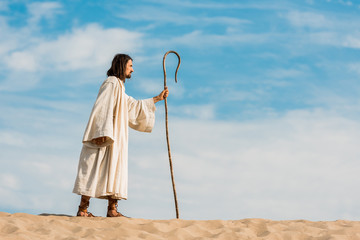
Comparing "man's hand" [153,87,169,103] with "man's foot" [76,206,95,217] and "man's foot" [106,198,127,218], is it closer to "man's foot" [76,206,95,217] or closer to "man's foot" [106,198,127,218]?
"man's foot" [106,198,127,218]

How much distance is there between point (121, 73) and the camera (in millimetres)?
6984

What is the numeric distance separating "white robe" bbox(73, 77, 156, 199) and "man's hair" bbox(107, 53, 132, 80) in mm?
112

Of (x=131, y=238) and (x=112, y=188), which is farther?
(x=112, y=188)

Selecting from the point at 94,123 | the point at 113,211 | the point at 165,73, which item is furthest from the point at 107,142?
the point at 165,73

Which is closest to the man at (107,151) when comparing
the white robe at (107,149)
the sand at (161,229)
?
the white robe at (107,149)

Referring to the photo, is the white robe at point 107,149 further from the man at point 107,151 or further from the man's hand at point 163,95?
the man's hand at point 163,95

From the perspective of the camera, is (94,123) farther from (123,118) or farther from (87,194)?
(87,194)

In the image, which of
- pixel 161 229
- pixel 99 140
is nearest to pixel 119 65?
pixel 99 140

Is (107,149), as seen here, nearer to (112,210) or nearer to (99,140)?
(99,140)

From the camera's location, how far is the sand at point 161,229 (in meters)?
5.52

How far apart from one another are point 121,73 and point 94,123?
0.86 m

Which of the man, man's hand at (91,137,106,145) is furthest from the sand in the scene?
man's hand at (91,137,106,145)

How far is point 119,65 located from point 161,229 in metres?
2.45

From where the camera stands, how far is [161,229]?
19.3ft
